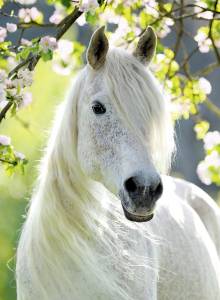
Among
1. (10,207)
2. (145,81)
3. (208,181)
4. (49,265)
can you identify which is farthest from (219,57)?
(10,207)

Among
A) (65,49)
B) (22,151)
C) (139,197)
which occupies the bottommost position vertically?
(22,151)

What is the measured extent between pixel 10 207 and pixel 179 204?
35.4ft

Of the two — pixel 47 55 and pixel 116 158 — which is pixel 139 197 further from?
pixel 47 55

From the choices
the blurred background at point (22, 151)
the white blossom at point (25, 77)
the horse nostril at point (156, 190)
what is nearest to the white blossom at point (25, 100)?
the white blossom at point (25, 77)

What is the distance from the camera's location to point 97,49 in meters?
3.88

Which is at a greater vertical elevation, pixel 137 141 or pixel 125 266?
pixel 137 141

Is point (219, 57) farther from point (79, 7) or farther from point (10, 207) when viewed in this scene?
point (10, 207)

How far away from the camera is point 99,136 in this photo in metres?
3.73

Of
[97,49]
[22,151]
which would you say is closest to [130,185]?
[97,49]

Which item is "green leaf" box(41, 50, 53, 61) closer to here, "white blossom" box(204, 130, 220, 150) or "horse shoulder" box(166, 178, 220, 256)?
"horse shoulder" box(166, 178, 220, 256)

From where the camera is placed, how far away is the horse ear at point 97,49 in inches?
151

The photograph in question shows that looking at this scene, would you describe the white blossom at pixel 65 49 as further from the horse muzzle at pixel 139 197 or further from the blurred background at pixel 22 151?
the blurred background at pixel 22 151

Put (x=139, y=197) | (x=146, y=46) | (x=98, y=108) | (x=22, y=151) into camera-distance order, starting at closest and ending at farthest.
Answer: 1. (x=139, y=197)
2. (x=98, y=108)
3. (x=146, y=46)
4. (x=22, y=151)

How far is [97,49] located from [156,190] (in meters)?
0.73
